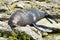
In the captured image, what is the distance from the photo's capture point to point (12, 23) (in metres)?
6.33

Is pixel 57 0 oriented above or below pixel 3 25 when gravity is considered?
below

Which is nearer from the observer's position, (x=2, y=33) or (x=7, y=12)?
(x=2, y=33)

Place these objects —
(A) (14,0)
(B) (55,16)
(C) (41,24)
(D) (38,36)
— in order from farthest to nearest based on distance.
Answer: (A) (14,0) → (B) (55,16) → (C) (41,24) → (D) (38,36)

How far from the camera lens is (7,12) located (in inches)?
336

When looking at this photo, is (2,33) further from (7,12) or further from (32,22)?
(7,12)

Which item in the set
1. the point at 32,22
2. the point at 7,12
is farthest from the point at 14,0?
the point at 32,22

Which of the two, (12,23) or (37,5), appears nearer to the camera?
(12,23)

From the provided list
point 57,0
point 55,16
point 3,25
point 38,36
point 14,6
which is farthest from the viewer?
point 57,0

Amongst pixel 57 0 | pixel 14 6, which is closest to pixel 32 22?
pixel 14 6

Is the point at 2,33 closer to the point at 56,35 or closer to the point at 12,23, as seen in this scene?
the point at 12,23

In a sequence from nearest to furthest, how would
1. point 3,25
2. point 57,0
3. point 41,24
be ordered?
point 3,25, point 41,24, point 57,0

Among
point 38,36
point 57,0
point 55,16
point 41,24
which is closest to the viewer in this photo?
point 38,36

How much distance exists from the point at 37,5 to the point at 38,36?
494 cm

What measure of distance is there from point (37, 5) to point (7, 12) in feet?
7.46
